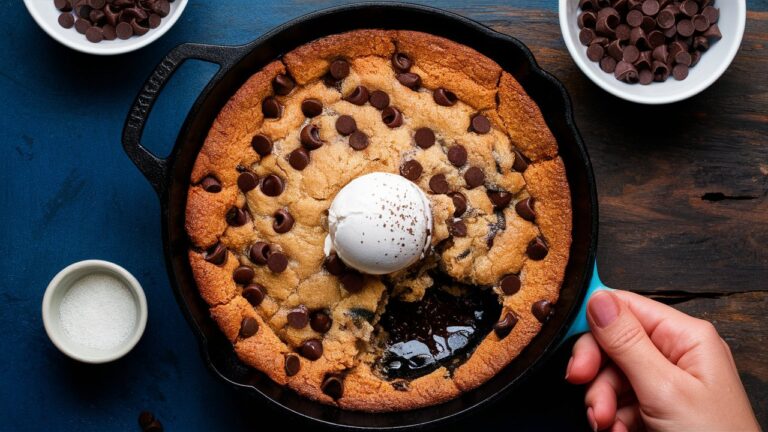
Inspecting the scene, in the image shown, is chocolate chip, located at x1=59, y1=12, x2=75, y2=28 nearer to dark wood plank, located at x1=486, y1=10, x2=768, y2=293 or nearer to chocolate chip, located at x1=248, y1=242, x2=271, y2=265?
chocolate chip, located at x1=248, y1=242, x2=271, y2=265

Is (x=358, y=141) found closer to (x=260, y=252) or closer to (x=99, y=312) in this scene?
(x=260, y=252)

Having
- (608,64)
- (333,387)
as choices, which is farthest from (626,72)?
(333,387)

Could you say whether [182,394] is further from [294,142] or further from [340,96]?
[340,96]

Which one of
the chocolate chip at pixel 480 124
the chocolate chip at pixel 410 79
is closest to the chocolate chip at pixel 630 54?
the chocolate chip at pixel 480 124

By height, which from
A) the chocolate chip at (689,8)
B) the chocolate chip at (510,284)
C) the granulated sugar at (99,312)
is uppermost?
the chocolate chip at (689,8)

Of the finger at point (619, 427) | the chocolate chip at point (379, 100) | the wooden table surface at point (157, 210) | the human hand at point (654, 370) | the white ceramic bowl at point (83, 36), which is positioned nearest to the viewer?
the human hand at point (654, 370)

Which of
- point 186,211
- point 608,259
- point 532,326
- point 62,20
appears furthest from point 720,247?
point 62,20

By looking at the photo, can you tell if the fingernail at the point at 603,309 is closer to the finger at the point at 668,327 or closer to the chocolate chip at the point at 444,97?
the finger at the point at 668,327
